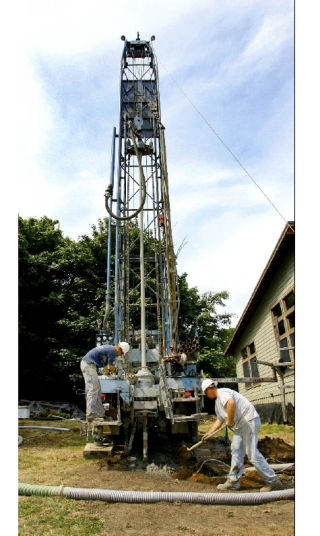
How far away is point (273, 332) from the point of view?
11914mm

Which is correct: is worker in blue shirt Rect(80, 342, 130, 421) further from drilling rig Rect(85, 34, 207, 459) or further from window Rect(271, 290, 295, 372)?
window Rect(271, 290, 295, 372)

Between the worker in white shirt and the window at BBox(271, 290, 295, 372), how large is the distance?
5462 millimetres

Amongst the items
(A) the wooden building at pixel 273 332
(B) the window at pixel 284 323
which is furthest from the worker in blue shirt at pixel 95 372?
(B) the window at pixel 284 323

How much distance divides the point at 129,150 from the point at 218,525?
9.54m

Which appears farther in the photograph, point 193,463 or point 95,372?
point 193,463

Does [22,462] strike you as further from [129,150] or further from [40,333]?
[40,333]

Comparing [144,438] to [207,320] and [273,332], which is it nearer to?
[273,332]

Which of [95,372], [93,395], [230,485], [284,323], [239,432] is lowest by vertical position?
[230,485]

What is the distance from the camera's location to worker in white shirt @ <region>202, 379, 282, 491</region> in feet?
14.8

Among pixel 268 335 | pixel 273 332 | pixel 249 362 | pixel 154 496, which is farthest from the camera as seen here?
pixel 249 362

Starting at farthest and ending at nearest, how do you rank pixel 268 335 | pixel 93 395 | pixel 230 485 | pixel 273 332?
1. pixel 268 335
2. pixel 273 332
3. pixel 93 395
4. pixel 230 485

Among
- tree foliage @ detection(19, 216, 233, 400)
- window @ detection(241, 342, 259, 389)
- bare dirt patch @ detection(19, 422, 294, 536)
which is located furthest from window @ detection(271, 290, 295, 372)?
bare dirt patch @ detection(19, 422, 294, 536)

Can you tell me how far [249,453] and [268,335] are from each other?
8.20 m

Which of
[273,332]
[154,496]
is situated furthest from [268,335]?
[154,496]
